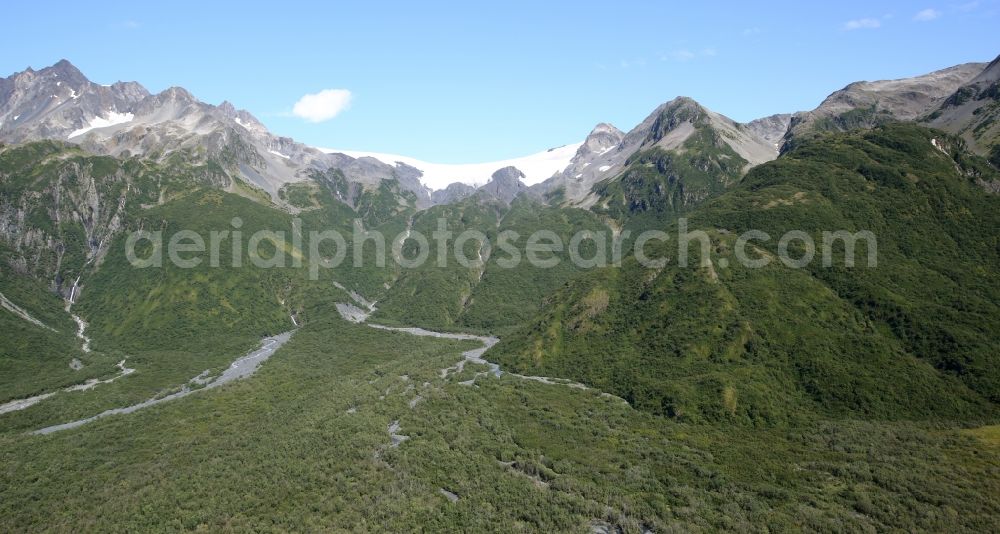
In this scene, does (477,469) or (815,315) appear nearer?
(477,469)

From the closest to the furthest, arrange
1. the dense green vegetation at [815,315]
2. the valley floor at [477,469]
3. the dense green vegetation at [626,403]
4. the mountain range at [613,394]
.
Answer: the valley floor at [477,469], the dense green vegetation at [626,403], the mountain range at [613,394], the dense green vegetation at [815,315]

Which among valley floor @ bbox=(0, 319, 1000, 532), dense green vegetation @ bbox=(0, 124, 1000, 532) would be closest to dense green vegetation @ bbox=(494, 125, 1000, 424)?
dense green vegetation @ bbox=(0, 124, 1000, 532)

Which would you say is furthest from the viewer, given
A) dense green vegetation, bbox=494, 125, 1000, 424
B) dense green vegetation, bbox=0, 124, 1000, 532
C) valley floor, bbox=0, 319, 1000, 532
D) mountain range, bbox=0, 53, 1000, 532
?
dense green vegetation, bbox=494, 125, 1000, 424

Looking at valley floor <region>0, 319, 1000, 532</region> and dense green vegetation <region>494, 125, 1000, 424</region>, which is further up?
dense green vegetation <region>494, 125, 1000, 424</region>

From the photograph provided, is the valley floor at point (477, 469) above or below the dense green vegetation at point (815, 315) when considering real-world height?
below

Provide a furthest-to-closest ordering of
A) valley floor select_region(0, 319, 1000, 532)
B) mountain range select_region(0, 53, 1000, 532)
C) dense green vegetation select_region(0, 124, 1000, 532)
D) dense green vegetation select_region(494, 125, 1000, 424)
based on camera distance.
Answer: dense green vegetation select_region(494, 125, 1000, 424)
mountain range select_region(0, 53, 1000, 532)
dense green vegetation select_region(0, 124, 1000, 532)
valley floor select_region(0, 319, 1000, 532)

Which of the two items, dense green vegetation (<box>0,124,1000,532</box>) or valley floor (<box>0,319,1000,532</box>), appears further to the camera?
dense green vegetation (<box>0,124,1000,532</box>)

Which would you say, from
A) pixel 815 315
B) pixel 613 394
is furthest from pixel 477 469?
pixel 815 315

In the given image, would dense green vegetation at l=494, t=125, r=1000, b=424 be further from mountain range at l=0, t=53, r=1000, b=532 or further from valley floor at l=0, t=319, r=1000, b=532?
valley floor at l=0, t=319, r=1000, b=532

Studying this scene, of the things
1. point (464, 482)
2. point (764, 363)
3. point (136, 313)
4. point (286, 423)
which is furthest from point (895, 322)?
point (136, 313)

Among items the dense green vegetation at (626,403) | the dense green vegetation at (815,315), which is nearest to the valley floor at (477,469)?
the dense green vegetation at (626,403)

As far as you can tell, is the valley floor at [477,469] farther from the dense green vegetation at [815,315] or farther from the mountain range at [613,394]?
the dense green vegetation at [815,315]

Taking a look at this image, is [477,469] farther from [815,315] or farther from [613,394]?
[815,315]
